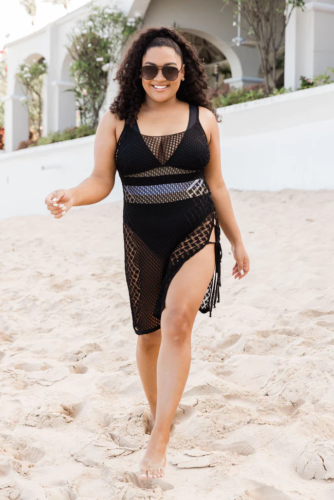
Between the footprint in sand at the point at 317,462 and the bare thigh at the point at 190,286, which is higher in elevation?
the bare thigh at the point at 190,286

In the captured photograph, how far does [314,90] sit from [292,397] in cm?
548

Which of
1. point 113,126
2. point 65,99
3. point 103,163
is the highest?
point 65,99

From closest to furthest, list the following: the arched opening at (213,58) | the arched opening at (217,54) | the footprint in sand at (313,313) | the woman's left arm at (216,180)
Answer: the woman's left arm at (216,180)
the footprint in sand at (313,313)
the arched opening at (217,54)
the arched opening at (213,58)

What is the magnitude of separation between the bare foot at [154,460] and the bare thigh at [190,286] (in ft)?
1.45

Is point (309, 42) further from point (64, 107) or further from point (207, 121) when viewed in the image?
point (64, 107)

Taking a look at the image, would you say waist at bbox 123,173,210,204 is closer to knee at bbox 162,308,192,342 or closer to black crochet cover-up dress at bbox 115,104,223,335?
black crochet cover-up dress at bbox 115,104,223,335

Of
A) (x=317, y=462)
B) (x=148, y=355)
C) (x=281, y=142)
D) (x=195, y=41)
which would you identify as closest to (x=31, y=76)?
(x=195, y=41)

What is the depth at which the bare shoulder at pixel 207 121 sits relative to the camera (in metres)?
2.60

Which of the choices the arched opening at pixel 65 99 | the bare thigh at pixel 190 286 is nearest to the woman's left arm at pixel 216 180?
the bare thigh at pixel 190 286

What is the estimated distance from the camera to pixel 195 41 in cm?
1623

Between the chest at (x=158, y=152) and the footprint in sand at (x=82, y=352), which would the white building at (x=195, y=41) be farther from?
the chest at (x=158, y=152)

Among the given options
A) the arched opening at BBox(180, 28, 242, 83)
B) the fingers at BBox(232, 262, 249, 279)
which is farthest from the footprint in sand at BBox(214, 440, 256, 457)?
the arched opening at BBox(180, 28, 242, 83)

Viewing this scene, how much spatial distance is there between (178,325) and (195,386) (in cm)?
96

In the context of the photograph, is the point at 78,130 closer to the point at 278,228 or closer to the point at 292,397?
the point at 278,228
